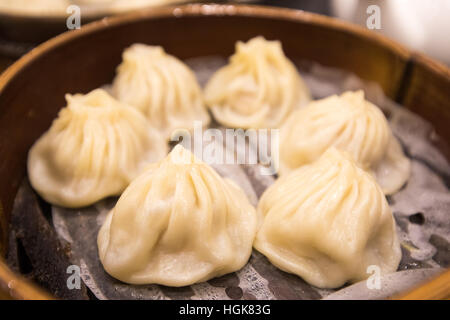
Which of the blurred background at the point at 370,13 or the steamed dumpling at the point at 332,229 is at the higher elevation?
the blurred background at the point at 370,13

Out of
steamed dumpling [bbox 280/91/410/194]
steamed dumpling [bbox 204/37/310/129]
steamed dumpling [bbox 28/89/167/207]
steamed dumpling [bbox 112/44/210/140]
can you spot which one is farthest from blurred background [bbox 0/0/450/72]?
steamed dumpling [bbox 280/91/410/194]

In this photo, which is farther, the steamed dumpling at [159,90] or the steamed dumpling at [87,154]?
the steamed dumpling at [159,90]

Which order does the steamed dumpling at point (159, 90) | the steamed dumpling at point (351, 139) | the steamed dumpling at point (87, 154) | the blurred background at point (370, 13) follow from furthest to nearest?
the blurred background at point (370, 13)
the steamed dumpling at point (159, 90)
the steamed dumpling at point (351, 139)
the steamed dumpling at point (87, 154)

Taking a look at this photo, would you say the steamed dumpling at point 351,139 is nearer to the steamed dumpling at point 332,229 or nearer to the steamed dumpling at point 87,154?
the steamed dumpling at point 332,229

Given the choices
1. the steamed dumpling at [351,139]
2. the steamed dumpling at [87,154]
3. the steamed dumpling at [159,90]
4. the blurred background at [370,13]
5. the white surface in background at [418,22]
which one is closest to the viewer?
the steamed dumpling at [87,154]

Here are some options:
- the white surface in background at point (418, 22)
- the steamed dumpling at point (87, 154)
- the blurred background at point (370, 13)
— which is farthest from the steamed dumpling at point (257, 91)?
the white surface in background at point (418, 22)

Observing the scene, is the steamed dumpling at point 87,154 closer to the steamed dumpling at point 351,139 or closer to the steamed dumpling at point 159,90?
the steamed dumpling at point 159,90

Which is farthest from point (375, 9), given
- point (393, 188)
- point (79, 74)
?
point (79, 74)

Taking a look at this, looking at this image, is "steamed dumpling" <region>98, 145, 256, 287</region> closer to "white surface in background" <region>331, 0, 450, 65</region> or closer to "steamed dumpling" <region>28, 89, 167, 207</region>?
"steamed dumpling" <region>28, 89, 167, 207</region>
